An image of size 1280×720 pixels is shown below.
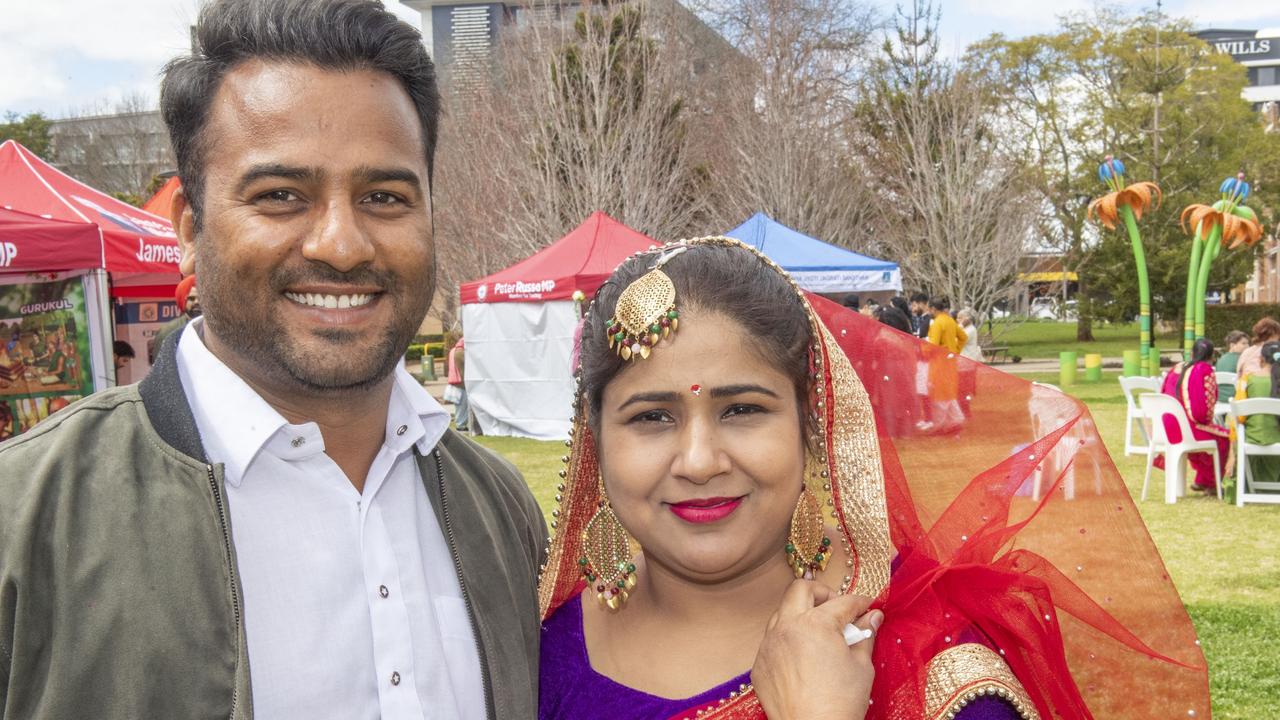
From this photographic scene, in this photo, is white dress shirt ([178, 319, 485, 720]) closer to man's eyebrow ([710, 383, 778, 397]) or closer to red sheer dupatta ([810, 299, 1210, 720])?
man's eyebrow ([710, 383, 778, 397])

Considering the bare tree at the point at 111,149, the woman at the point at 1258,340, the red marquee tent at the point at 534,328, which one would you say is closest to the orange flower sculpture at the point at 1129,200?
the woman at the point at 1258,340

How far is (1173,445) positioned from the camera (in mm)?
8156

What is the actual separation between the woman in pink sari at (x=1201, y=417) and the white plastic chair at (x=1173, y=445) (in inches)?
1.8

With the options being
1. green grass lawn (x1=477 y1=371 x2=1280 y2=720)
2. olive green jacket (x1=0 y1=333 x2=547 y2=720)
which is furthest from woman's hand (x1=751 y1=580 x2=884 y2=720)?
olive green jacket (x1=0 y1=333 x2=547 y2=720)

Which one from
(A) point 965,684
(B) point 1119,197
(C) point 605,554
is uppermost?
(B) point 1119,197

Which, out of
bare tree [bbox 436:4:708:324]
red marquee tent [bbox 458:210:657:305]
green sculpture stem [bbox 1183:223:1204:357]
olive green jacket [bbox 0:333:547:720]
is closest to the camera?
olive green jacket [bbox 0:333:547:720]

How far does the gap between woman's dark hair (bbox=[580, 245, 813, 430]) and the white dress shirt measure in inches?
15.7

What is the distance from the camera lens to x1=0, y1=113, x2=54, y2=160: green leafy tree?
90.5 ft

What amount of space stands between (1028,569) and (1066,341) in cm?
3417

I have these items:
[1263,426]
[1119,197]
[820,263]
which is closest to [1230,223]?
[1119,197]

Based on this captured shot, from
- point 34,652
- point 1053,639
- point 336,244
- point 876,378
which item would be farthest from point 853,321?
point 34,652

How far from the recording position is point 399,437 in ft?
5.82

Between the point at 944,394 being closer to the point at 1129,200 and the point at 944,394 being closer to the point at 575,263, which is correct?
the point at 575,263

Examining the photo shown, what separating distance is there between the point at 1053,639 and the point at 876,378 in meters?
0.55
